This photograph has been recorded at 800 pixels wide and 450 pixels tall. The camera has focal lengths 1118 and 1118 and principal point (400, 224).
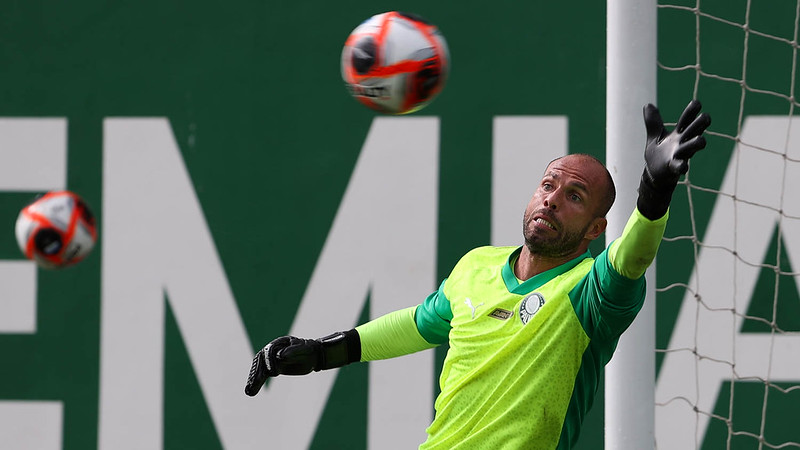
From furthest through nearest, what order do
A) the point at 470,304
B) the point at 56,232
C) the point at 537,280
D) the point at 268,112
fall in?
the point at 268,112
the point at 56,232
the point at 470,304
the point at 537,280

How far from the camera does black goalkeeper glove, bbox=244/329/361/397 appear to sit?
12.0ft

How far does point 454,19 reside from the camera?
18.1ft

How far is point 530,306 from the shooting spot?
3.31m

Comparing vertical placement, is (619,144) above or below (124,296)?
above

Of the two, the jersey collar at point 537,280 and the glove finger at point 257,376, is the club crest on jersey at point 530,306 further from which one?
the glove finger at point 257,376

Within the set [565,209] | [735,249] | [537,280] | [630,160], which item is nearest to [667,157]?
[565,209]

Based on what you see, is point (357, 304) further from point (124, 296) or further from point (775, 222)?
point (775, 222)

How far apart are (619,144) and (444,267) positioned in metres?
1.71

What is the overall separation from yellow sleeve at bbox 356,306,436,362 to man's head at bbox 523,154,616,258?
1.98 ft

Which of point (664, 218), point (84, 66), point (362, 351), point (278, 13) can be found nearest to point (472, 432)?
point (362, 351)

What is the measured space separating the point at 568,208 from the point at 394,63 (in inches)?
28.6

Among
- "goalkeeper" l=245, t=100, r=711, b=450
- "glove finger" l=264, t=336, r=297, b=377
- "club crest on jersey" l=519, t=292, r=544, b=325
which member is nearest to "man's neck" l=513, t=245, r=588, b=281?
"goalkeeper" l=245, t=100, r=711, b=450

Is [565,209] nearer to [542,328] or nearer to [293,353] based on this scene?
[542,328]

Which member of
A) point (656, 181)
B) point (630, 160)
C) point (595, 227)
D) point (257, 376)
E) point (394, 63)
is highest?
point (394, 63)
